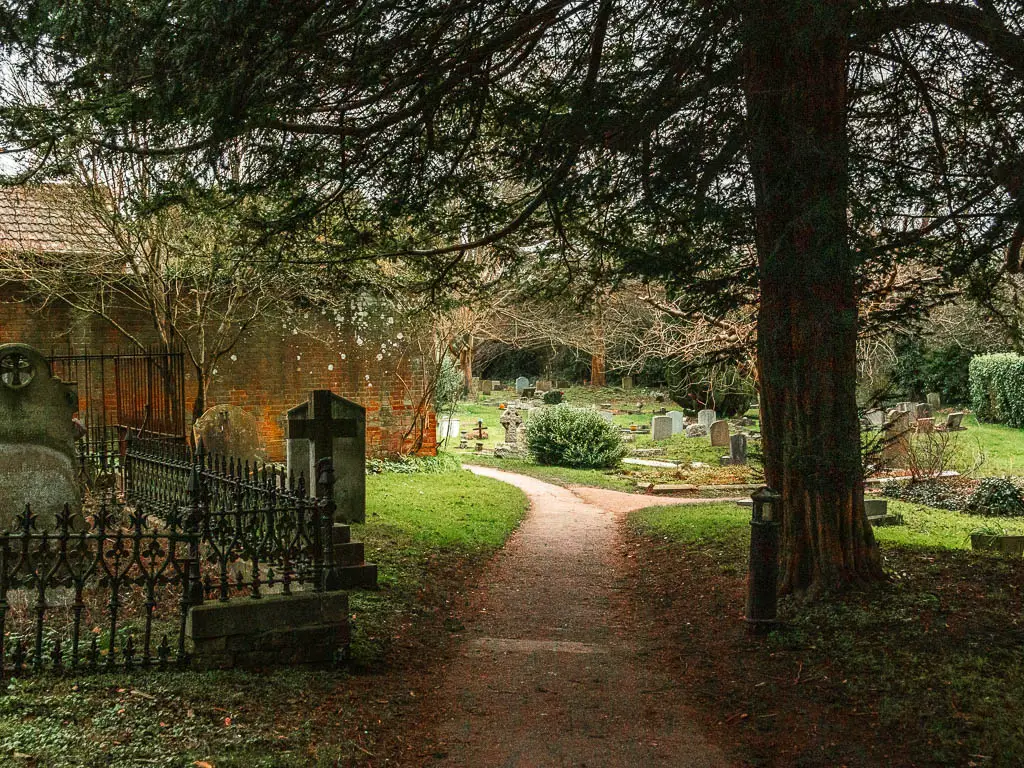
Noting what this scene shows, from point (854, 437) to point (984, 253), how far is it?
5.98ft

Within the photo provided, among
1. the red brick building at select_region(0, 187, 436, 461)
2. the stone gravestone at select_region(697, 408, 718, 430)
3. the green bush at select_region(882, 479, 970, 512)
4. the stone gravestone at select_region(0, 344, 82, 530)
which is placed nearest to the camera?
the stone gravestone at select_region(0, 344, 82, 530)

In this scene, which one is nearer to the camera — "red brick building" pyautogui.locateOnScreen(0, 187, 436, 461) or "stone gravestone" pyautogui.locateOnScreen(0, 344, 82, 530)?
"stone gravestone" pyautogui.locateOnScreen(0, 344, 82, 530)

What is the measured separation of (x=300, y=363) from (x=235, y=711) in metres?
12.9

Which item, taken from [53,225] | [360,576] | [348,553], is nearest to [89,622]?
[348,553]

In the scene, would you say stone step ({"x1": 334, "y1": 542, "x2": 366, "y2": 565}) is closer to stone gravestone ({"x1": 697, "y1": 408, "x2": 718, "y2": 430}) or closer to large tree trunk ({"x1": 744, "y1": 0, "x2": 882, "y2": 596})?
large tree trunk ({"x1": 744, "y1": 0, "x2": 882, "y2": 596})

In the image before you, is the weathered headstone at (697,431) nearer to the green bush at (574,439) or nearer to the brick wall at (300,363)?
the green bush at (574,439)

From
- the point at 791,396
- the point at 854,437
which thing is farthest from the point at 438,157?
the point at 854,437

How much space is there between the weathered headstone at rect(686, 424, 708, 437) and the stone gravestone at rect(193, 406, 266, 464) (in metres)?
18.4

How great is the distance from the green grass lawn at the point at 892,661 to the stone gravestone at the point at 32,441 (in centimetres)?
559

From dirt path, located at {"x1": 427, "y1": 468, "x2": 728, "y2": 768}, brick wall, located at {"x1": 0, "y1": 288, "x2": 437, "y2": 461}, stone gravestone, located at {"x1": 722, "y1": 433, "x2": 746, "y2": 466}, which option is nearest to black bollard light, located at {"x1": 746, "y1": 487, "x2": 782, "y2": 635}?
dirt path, located at {"x1": 427, "y1": 468, "x2": 728, "y2": 768}

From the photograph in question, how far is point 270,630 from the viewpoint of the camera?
592 cm

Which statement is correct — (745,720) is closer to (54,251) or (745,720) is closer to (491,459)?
(54,251)

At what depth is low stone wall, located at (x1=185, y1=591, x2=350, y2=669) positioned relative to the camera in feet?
18.7

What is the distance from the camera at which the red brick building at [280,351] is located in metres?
13.4
